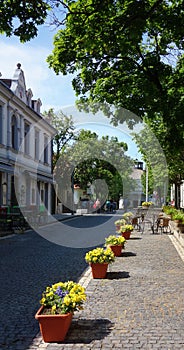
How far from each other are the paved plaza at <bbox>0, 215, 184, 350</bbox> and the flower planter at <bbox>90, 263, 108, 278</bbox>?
14 centimetres

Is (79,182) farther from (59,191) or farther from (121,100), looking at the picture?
(121,100)

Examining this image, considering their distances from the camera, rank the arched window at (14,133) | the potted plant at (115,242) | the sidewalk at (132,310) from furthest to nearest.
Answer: the arched window at (14,133), the potted plant at (115,242), the sidewalk at (132,310)

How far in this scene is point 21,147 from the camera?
29062 mm

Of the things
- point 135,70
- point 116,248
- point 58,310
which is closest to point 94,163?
point 135,70

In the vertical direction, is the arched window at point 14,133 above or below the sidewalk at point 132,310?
above

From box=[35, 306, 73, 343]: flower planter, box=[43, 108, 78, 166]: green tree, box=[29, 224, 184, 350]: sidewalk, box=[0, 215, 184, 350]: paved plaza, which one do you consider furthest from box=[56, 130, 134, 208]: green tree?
box=[35, 306, 73, 343]: flower planter

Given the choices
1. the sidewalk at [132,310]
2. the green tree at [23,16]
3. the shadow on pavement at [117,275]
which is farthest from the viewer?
the shadow on pavement at [117,275]

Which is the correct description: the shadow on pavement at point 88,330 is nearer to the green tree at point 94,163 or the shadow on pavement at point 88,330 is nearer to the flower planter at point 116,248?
the flower planter at point 116,248

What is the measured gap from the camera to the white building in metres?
25.3

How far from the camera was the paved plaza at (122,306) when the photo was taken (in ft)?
17.3

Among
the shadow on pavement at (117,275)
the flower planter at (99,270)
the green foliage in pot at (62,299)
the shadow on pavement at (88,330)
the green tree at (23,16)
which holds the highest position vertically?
the green tree at (23,16)

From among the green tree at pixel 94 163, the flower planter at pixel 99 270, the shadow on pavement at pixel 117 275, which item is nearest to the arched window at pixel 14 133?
the green tree at pixel 94 163

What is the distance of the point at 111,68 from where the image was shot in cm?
1434

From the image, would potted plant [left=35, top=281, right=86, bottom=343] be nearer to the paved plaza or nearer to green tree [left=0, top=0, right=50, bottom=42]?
the paved plaza
